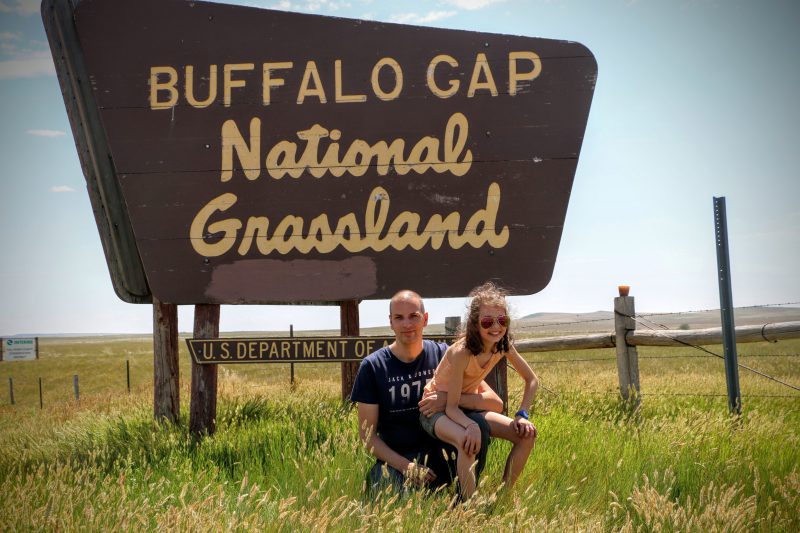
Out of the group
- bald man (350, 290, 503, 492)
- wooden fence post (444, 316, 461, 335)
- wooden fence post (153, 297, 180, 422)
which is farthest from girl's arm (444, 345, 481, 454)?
wooden fence post (444, 316, 461, 335)

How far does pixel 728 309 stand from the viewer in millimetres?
5664

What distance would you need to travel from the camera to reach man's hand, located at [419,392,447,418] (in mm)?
3174

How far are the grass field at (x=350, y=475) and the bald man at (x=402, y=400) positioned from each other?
25 cm

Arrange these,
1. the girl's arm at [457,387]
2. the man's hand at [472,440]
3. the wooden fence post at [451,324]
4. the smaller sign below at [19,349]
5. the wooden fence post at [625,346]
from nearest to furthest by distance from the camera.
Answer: the man's hand at [472,440] < the girl's arm at [457,387] < the wooden fence post at [625,346] < the wooden fence post at [451,324] < the smaller sign below at [19,349]

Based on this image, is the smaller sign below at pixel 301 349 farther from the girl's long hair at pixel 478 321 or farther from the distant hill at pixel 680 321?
the distant hill at pixel 680 321

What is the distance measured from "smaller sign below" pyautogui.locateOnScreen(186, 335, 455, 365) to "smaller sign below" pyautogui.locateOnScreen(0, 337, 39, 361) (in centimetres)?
3376

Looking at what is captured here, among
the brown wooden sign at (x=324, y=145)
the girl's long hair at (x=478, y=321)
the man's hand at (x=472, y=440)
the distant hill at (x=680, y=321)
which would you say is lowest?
the distant hill at (x=680, y=321)

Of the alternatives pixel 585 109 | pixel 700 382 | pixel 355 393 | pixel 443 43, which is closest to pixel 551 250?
pixel 585 109

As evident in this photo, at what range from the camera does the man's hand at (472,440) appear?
296cm

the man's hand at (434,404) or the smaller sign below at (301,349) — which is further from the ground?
the smaller sign below at (301,349)

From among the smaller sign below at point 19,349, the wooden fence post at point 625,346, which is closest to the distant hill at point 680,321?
the wooden fence post at point 625,346

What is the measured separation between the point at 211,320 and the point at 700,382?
8.07 m

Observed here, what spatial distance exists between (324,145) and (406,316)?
8.80 feet

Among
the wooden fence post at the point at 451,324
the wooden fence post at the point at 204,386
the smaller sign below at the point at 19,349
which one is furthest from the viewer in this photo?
the smaller sign below at the point at 19,349
